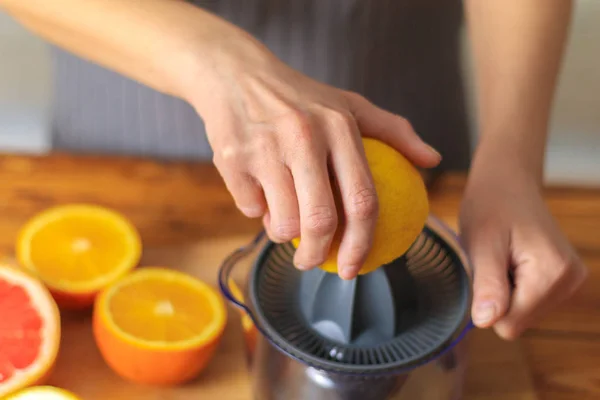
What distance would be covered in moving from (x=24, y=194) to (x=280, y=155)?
520 mm

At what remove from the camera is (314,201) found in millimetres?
535

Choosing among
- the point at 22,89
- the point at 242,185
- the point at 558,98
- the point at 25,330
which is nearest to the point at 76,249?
the point at 25,330

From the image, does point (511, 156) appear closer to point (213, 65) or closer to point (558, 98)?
point (213, 65)

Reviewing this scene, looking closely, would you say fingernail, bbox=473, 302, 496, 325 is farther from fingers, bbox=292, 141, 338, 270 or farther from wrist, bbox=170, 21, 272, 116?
wrist, bbox=170, 21, 272, 116

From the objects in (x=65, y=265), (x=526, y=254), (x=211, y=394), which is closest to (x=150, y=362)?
(x=211, y=394)

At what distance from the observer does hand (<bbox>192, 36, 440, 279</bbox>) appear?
1.79 feet

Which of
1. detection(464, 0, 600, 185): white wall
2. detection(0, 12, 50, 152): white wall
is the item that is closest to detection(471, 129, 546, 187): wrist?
detection(464, 0, 600, 185): white wall

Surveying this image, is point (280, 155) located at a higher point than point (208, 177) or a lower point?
higher

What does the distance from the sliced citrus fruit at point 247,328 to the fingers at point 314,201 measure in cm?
18

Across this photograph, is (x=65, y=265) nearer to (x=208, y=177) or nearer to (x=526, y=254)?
(x=208, y=177)

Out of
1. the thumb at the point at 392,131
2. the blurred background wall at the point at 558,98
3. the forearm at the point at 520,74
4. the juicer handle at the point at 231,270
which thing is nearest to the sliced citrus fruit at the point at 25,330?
the juicer handle at the point at 231,270

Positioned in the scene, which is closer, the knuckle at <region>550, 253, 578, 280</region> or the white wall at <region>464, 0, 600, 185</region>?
the knuckle at <region>550, 253, 578, 280</region>

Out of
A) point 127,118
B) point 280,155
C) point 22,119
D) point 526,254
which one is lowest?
point 22,119

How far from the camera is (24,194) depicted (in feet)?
3.03
